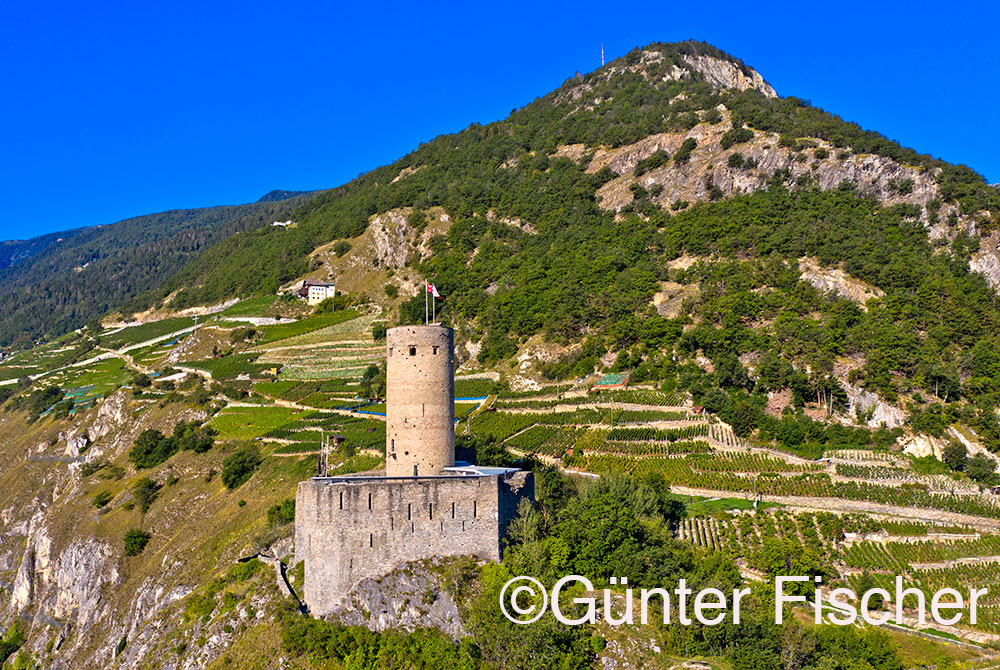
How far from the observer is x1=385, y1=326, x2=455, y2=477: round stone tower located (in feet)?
109

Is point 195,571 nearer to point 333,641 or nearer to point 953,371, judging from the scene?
point 333,641

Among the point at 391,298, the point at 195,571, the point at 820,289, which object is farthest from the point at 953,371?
the point at 391,298

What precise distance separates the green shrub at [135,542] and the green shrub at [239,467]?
21.6 ft

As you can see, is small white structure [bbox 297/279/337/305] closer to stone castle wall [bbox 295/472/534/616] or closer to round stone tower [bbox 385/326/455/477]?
round stone tower [bbox 385/326/455/477]

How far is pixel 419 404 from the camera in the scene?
33.2 meters

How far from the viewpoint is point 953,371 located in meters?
59.7

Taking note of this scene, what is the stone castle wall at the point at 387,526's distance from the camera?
29.4 m

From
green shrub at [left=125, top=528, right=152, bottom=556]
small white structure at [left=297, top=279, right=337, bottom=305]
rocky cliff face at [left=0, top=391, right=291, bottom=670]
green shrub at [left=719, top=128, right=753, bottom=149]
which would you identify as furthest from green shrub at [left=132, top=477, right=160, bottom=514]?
green shrub at [left=719, top=128, right=753, bottom=149]

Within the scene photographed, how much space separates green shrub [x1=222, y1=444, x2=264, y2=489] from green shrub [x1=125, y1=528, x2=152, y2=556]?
21.6 ft

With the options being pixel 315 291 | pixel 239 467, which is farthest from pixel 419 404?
pixel 315 291

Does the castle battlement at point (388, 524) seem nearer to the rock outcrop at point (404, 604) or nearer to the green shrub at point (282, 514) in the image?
the rock outcrop at point (404, 604)

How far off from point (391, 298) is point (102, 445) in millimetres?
48381

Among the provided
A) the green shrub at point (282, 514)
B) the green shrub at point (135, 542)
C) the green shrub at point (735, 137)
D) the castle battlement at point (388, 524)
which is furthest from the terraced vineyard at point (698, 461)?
the green shrub at point (735, 137)

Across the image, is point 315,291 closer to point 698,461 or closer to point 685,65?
point 685,65
